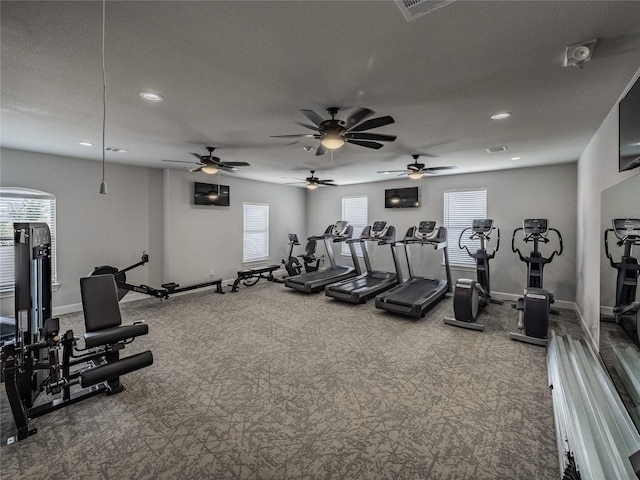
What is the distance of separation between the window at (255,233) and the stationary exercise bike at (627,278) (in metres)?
7.25

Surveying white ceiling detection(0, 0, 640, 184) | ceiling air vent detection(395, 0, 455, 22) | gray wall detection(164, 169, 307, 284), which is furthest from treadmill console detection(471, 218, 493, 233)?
gray wall detection(164, 169, 307, 284)

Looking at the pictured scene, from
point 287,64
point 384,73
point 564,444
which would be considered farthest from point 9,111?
point 564,444

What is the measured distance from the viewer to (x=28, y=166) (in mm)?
4750

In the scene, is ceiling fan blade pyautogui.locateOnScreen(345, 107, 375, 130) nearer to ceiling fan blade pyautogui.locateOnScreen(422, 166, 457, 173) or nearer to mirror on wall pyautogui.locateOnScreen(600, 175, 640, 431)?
mirror on wall pyautogui.locateOnScreen(600, 175, 640, 431)

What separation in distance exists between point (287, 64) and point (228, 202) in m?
5.68

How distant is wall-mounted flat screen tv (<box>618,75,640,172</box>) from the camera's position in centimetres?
211

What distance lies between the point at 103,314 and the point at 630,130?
502cm

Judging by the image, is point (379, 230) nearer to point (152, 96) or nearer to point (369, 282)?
point (369, 282)

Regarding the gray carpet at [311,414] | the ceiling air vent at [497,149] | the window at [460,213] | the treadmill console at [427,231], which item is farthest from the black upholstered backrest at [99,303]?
the window at [460,213]

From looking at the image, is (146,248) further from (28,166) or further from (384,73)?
(384,73)

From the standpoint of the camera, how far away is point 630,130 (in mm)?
2248

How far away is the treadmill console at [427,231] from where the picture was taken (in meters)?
5.95

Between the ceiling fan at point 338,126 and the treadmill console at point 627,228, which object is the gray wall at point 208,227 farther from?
the treadmill console at point 627,228

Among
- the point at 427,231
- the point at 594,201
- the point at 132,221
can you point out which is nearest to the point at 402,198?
the point at 427,231
